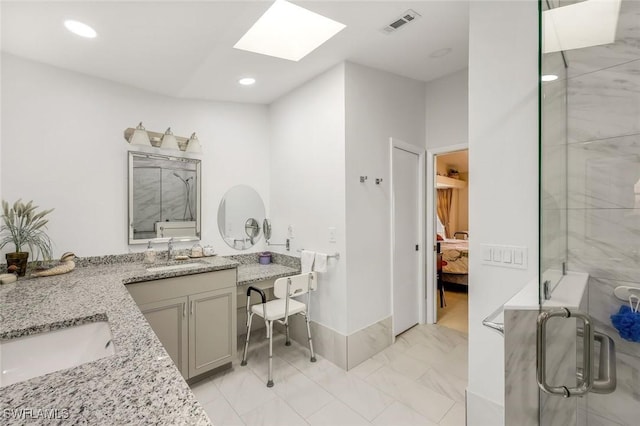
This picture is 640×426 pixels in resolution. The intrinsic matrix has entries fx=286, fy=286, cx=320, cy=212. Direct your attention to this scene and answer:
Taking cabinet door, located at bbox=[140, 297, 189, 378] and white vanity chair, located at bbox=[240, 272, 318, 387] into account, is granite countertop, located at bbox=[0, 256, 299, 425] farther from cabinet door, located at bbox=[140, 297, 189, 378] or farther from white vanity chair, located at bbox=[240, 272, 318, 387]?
white vanity chair, located at bbox=[240, 272, 318, 387]

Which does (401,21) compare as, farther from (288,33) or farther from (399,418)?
(399,418)

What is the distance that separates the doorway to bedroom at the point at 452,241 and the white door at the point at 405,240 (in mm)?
272

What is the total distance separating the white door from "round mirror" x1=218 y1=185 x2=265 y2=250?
62.2 inches

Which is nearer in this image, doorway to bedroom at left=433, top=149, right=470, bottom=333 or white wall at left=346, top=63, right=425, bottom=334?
white wall at left=346, top=63, right=425, bottom=334

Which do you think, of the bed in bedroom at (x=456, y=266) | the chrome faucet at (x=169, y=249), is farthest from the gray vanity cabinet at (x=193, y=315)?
the bed in bedroom at (x=456, y=266)

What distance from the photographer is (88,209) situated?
2414mm

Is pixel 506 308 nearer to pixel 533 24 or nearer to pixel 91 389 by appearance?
pixel 91 389

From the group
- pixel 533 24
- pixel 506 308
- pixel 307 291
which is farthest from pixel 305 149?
pixel 506 308

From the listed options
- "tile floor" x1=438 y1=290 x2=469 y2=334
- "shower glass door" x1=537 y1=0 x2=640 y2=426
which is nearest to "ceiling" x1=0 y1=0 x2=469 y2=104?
"shower glass door" x1=537 y1=0 x2=640 y2=426

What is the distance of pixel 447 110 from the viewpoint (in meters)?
3.10

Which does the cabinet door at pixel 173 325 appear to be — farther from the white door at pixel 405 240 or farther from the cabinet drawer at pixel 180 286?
the white door at pixel 405 240

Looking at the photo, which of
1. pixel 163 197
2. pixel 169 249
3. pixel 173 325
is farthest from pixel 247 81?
pixel 173 325

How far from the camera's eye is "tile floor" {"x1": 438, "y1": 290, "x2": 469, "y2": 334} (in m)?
3.30

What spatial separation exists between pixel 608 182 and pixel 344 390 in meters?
2.07
